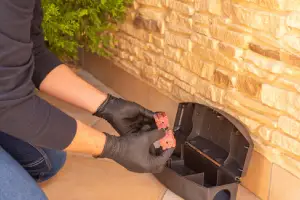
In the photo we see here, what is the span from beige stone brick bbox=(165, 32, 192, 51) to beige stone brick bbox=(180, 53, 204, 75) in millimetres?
31

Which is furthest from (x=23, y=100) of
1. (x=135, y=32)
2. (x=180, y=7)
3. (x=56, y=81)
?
(x=135, y=32)

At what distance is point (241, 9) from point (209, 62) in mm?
280

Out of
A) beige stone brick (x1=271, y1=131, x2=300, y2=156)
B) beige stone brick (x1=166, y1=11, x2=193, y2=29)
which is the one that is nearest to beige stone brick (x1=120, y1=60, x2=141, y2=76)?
beige stone brick (x1=166, y1=11, x2=193, y2=29)

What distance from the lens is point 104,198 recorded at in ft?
5.03

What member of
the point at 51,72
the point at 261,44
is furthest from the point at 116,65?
the point at 261,44

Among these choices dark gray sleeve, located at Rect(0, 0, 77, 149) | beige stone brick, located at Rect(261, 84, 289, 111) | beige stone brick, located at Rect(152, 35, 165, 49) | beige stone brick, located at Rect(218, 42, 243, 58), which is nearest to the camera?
dark gray sleeve, located at Rect(0, 0, 77, 149)

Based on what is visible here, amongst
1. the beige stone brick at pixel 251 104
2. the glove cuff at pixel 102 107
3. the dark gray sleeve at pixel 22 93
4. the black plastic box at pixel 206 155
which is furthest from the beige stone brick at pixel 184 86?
the dark gray sleeve at pixel 22 93

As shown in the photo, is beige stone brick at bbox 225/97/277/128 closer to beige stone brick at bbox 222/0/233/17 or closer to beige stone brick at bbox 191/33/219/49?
beige stone brick at bbox 191/33/219/49

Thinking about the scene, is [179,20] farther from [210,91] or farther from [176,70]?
[210,91]

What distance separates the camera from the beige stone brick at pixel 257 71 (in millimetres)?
1380

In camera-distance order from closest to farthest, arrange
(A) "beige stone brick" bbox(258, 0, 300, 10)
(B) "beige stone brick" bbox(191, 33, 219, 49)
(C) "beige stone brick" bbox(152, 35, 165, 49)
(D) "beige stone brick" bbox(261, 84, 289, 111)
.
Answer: (A) "beige stone brick" bbox(258, 0, 300, 10)
(D) "beige stone brick" bbox(261, 84, 289, 111)
(B) "beige stone brick" bbox(191, 33, 219, 49)
(C) "beige stone brick" bbox(152, 35, 165, 49)

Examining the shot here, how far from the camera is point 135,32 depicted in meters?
2.09

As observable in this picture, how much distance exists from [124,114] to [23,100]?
1.55 feet

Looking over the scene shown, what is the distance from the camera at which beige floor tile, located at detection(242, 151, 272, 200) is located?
1.49 metres
